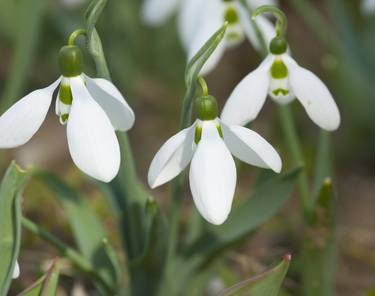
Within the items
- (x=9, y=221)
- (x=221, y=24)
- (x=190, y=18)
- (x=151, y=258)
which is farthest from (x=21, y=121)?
(x=190, y=18)

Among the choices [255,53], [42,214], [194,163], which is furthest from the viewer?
[255,53]

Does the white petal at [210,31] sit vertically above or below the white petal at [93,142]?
below

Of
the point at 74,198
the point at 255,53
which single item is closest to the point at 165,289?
the point at 74,198

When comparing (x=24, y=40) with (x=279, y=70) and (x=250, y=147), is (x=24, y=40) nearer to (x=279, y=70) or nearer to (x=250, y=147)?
(x=279, y=70)

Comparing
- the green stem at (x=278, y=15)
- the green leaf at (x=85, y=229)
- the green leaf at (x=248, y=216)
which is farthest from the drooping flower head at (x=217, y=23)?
the green leaf at (x=85, y=229)

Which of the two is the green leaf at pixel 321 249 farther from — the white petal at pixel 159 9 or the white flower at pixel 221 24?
the white petal at pixel 159 9

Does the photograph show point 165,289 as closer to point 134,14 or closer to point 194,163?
point 194,163
